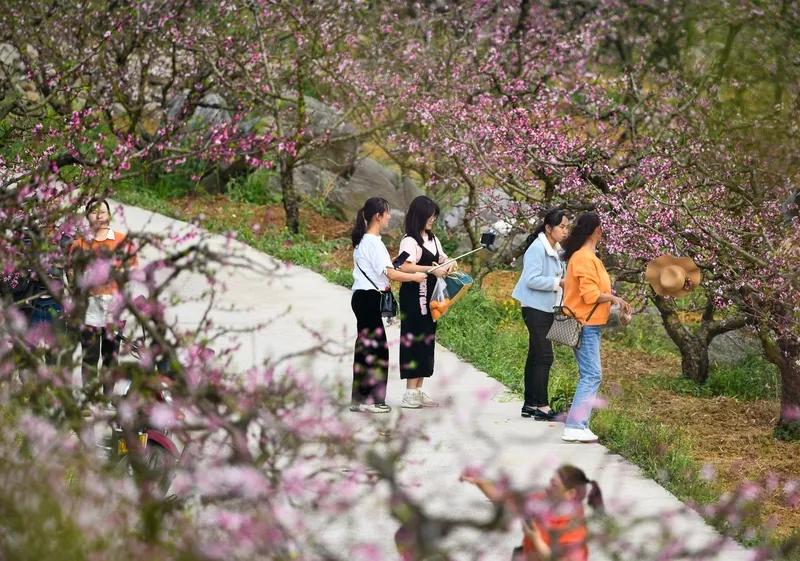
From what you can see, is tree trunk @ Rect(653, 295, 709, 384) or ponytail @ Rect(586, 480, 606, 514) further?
tree trunk @ Rect(653, 295, 709, 384)

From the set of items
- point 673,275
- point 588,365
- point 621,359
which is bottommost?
point 621,359

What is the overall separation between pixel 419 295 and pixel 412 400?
2.57 feet

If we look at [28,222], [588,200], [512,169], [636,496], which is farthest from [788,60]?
[28,222]

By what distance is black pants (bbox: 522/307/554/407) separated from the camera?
372 inches

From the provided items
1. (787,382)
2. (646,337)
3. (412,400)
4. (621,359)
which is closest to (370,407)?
(412,400)

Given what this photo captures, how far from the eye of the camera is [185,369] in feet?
15.2

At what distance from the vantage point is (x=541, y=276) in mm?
9359

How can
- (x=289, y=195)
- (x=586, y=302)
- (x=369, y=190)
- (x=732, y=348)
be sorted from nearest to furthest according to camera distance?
(x=586, y=302), (x=732, y=348), (x=289, y=195), (x=369, y=190)

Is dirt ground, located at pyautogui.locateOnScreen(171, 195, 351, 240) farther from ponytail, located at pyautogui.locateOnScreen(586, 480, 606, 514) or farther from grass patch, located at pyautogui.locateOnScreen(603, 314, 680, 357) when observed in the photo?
ponytail, located at pyautogui.locateOnScreen(586, 480, 606, 514)

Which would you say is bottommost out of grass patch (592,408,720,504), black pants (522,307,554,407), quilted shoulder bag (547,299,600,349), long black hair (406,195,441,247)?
grass patch (592,408,720,504)

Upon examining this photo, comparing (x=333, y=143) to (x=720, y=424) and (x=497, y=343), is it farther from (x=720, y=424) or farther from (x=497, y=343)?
(x=720, y=424)

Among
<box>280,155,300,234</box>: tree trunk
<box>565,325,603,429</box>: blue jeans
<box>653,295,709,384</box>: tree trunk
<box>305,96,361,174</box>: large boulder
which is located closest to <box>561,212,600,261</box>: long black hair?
<box>565,325,603,429</box>: blue jeans

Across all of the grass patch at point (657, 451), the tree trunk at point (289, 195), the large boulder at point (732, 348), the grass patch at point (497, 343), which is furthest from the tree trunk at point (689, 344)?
the tree trunk at point (289, 195)

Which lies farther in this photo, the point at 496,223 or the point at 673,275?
the point at 496,223
